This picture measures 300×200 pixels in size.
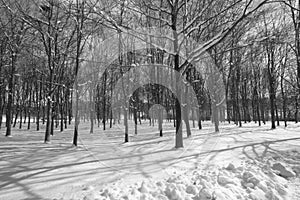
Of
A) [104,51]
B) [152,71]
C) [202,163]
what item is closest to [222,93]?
[152,71]

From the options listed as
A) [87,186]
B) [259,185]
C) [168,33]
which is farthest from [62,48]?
[259,185]

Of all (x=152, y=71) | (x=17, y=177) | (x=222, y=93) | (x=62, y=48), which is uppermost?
(x=62, y=48)

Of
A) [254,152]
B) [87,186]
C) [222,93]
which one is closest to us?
[87,186]

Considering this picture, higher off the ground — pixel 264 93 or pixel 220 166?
pixel 264 93

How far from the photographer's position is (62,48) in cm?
1343

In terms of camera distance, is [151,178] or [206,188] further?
[151,178]

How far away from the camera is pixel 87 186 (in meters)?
3.81

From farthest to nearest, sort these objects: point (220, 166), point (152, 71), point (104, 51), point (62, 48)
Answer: point (152, 71) → point (62, 48) → point (104, 51) → point (220, 166)

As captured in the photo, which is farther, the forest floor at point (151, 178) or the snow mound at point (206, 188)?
the forest floor at point (151, 178)

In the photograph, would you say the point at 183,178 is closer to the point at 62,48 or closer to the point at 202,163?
the point at 202,163

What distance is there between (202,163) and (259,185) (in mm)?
1748

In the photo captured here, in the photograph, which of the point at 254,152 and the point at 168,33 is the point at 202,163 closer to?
the point at 254,152

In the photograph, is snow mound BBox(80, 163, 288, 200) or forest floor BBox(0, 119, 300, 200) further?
forest floor BBox(0, 119, 300, 200)

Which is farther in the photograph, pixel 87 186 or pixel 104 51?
pixel 104 51
